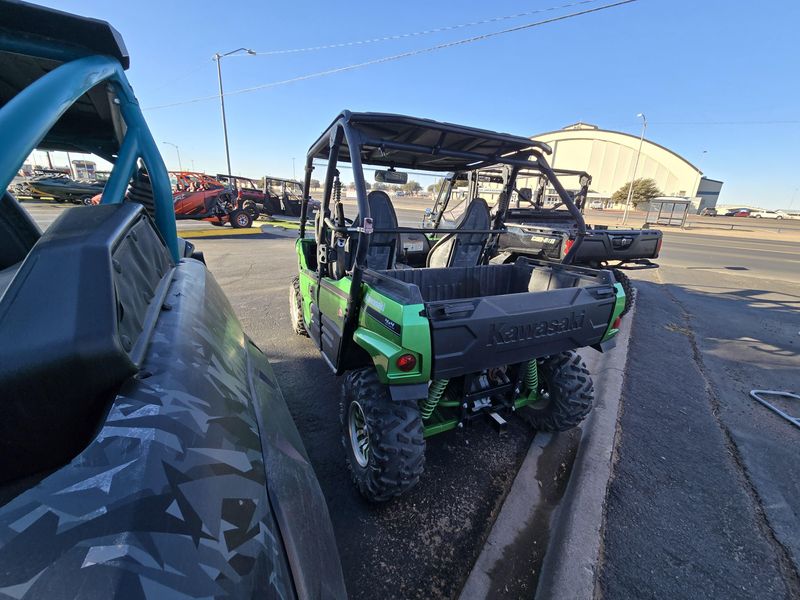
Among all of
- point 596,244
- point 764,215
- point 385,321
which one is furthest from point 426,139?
point 764,215

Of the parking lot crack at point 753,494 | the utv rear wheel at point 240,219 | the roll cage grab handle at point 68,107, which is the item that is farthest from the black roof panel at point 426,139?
the utv rear wheel at point 240,219

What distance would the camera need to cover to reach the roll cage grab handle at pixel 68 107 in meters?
0.74

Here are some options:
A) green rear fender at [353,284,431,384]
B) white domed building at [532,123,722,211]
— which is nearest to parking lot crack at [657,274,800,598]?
green rear fender at [353,284,431,384]

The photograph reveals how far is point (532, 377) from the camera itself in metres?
2.86

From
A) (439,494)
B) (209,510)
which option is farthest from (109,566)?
(439,494)

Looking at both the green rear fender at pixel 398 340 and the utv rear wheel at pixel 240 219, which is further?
the utv rear wheel at pixel 240 219

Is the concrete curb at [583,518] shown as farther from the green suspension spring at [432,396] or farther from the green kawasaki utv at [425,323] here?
the green suspension spring at [432,396]

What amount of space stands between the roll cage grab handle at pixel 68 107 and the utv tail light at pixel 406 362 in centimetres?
151

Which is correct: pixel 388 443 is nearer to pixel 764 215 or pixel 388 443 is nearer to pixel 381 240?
pixel 381 240

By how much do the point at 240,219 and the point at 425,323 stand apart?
1597 centimetres

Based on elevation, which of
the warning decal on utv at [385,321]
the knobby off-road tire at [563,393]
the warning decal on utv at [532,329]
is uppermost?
the warning decal on utv at [385,321]

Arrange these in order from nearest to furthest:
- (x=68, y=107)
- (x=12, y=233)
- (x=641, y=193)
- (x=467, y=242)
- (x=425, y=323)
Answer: (x=68, y=107), (x=12, y=233), (x=425, y=323), (x=467, y=242), (x=641, y=193)

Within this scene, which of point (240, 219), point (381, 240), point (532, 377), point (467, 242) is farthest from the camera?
point (240, 219)

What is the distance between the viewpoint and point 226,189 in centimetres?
1502
